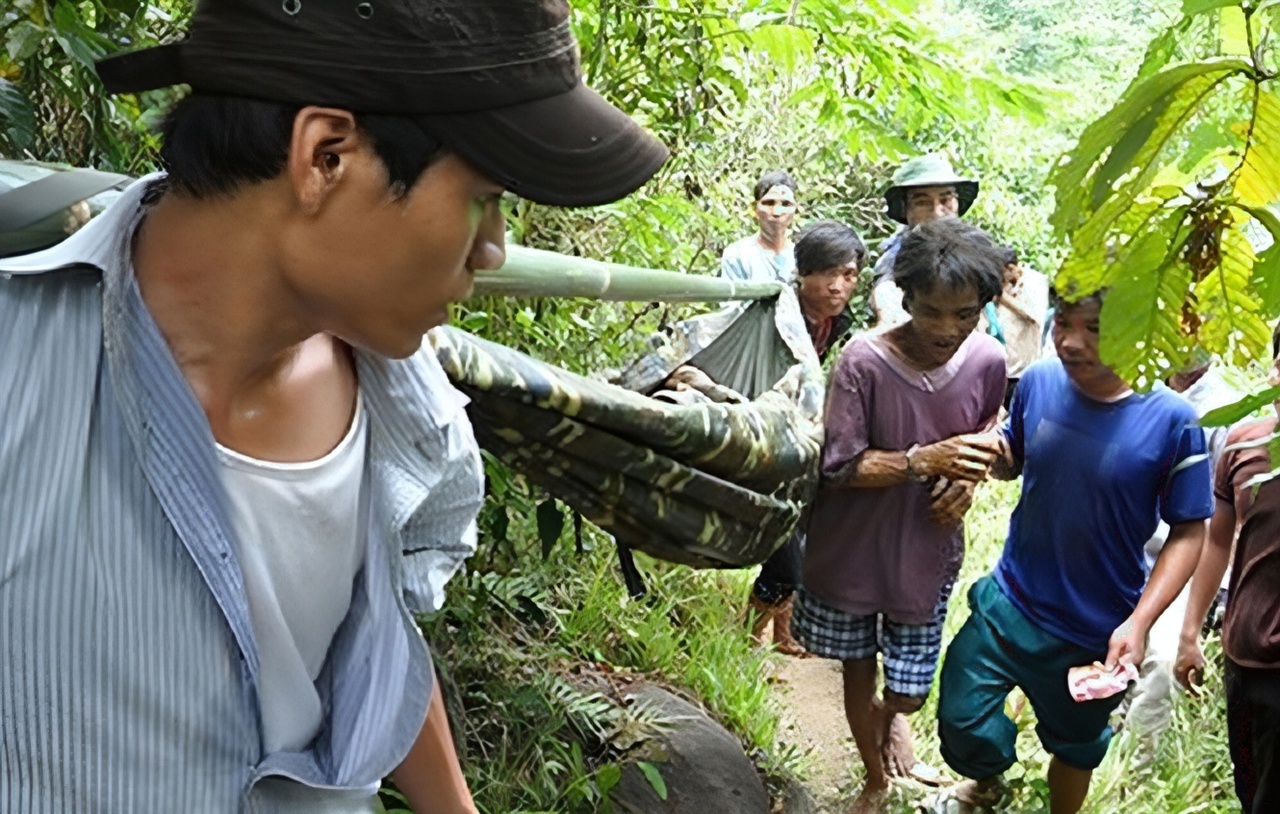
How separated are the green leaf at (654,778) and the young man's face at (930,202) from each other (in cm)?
270

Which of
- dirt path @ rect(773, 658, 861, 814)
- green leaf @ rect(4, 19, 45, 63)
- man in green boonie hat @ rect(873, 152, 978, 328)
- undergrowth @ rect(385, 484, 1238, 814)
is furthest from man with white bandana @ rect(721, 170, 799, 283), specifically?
green leaf @ rect(4, 19, 45, 63)

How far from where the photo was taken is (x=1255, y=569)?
3.10 m

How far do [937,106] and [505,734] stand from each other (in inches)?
86.0

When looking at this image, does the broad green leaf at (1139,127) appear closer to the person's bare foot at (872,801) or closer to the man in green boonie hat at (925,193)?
the person's bare foot at (872,801)

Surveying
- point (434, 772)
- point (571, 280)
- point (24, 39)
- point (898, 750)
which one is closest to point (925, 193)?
point (898, 750)

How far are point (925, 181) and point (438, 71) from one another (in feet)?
15.5

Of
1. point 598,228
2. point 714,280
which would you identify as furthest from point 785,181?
point 714,280

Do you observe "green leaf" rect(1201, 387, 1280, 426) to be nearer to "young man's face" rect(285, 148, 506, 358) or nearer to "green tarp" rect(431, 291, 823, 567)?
"young man's face" rect(285, 148, 506, 358)

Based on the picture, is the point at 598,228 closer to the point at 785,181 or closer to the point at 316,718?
the point at 785,181

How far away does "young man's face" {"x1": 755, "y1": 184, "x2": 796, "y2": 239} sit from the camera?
6016 mm

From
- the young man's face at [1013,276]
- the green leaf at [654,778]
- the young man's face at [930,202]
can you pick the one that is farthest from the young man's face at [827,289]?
the green leaf at [654,778]

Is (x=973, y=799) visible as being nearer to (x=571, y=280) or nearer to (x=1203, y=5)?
(x=571, y=280)

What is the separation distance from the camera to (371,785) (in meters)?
1.39

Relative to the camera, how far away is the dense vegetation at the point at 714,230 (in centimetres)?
117
